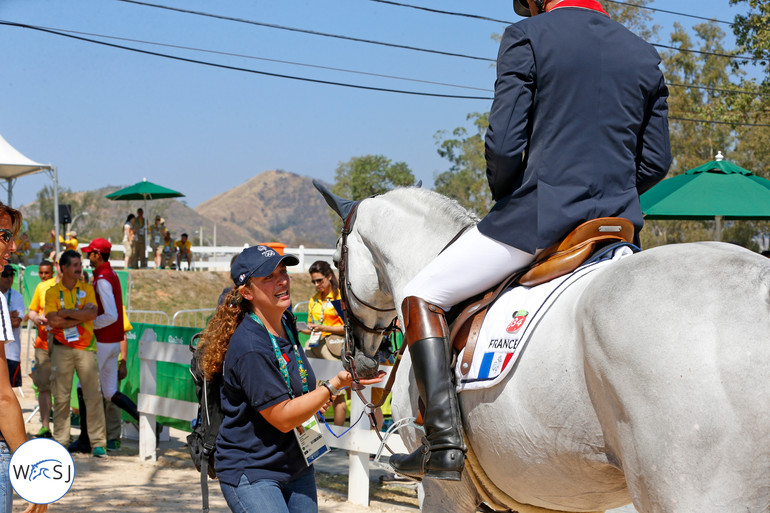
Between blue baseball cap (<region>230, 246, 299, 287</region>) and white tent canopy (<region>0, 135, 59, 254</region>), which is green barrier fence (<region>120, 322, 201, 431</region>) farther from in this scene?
white tent canopy (<region>0, 135, 59, 254</region>)

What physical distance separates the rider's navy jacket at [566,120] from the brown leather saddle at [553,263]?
0.18 feet

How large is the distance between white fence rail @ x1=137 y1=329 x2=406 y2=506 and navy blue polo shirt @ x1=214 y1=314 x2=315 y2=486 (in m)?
2.97

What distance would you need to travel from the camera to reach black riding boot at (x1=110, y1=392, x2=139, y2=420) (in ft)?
30.2

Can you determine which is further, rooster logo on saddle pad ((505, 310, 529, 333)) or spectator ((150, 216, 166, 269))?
spectator ((150, 216, 166, 269))

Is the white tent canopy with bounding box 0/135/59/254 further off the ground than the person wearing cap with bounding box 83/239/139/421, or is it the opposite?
the white tent canopy with bounding box 0/135/59/254

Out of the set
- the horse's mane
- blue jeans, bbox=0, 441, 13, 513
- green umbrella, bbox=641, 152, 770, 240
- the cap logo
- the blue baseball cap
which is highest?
green umbrella, bbox=641, 152, 770, 240

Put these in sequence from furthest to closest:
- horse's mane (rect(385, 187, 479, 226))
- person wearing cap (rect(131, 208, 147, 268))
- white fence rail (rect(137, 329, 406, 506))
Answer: person wearing cap (rect(131, 208, 147, 268)), white fence rail (rect(137, 329, 406, 506)), horse's mane (rect(385, 187, 479, 226))

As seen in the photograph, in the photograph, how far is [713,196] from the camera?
10.2 m

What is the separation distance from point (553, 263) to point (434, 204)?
106 cm

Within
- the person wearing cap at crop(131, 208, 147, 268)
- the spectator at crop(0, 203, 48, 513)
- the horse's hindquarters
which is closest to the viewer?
the horse's hindquarters

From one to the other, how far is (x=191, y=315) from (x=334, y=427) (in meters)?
9.16

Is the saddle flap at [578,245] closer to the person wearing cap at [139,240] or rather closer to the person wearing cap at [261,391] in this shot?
the person wearing cap at [261,391]

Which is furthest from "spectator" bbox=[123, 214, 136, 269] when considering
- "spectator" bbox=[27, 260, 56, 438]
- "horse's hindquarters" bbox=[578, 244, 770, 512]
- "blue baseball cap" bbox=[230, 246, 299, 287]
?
"horse's hindquarters" bbox=[578, 244, 770, 512]

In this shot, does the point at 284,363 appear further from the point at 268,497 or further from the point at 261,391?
the point at 268,497
